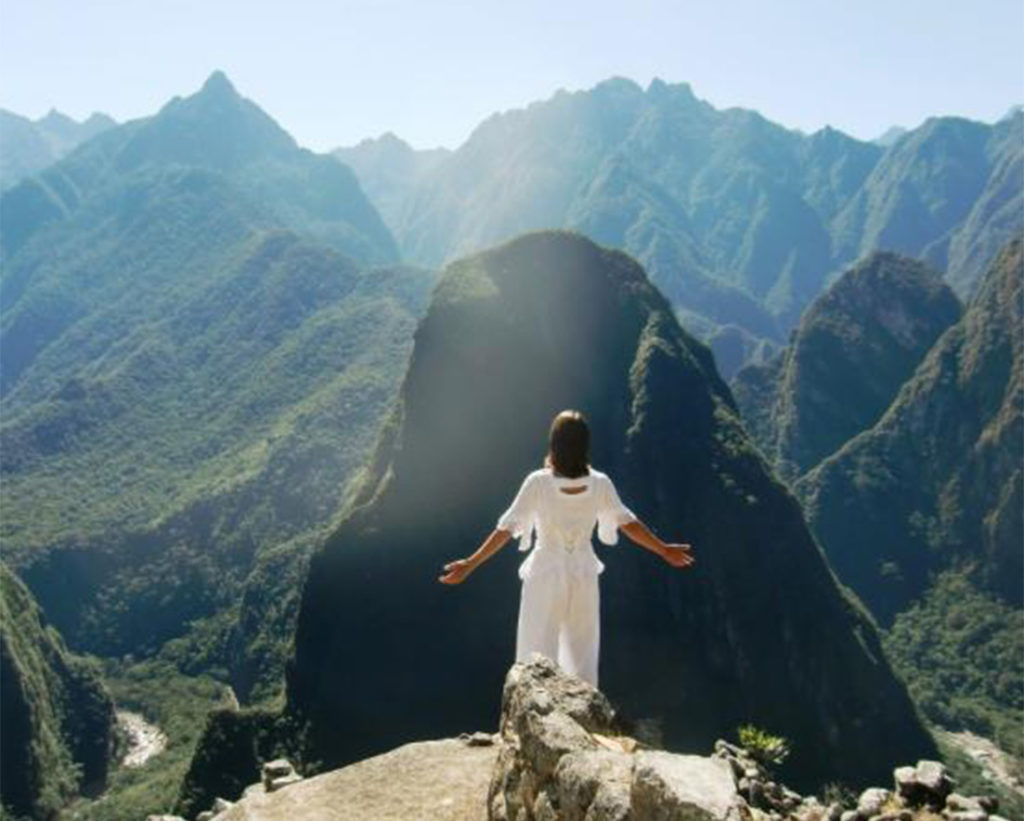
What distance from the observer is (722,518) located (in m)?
81.2

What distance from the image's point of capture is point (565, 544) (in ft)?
30.5

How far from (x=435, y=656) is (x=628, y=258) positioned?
149 feet

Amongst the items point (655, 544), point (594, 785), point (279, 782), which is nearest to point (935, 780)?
point (655, 544)

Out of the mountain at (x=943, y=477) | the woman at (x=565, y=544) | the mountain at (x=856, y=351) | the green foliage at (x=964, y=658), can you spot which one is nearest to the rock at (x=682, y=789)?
the woman at (x=565, y=544)

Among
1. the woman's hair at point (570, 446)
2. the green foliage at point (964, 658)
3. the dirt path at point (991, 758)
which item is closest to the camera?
the woman's hair at point (570, 446)

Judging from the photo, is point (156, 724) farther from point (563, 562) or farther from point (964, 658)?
point (563, 562)

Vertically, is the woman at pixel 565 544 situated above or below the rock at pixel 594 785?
above

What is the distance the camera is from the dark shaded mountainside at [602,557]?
225 feet

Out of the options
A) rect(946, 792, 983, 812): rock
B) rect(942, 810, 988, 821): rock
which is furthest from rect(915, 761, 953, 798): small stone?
rect(942, 810, 988, 821): rock

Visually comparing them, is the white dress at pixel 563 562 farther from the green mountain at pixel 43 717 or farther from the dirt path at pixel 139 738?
the dirt path at pixel 139 738

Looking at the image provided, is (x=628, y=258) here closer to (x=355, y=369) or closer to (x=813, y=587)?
(x=813, y=587)

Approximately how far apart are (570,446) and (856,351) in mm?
171973

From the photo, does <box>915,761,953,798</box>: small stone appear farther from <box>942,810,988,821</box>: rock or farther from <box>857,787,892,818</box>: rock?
<box>942,810,988,821</box>: rock

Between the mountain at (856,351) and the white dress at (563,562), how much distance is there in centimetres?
16424
